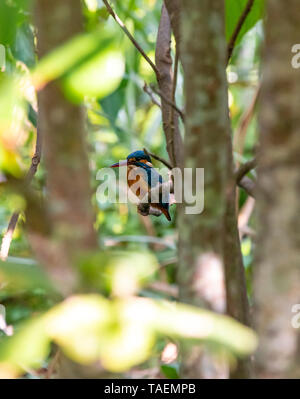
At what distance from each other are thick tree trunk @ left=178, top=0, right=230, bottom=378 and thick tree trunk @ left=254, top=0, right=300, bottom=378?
0.06 meters

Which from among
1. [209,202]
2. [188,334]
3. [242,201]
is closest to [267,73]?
[209,202]

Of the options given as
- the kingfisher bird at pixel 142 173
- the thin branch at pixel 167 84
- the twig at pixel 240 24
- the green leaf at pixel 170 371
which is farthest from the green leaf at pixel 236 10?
the kingfisher bird at pixel 142 173

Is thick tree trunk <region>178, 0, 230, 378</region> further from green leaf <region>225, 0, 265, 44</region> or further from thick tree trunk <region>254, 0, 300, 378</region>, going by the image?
green leaf <region>225, 0, 265, 44</region>

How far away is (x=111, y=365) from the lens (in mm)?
517

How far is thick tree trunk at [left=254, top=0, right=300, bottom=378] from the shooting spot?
2.55 feet

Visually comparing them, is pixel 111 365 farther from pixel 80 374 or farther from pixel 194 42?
pixel 194 42

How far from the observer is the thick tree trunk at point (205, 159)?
805mm

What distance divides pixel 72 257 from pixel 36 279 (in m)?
0.07

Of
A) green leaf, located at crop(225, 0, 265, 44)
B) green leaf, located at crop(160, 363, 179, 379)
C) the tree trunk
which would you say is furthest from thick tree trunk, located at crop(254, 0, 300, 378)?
green leaf, located at crop(160, 363, 179, 379)

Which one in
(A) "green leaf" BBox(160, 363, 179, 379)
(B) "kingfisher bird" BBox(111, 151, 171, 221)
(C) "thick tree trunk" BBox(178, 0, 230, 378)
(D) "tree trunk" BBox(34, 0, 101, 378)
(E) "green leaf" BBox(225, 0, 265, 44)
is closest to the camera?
(D) "tree trunk" BBox(34, 0, 101, 378)

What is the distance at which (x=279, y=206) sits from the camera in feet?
2.59

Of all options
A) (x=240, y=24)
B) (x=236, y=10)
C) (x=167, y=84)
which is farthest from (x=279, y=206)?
(x=167, y=84)

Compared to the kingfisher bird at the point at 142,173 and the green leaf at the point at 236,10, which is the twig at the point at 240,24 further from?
the kingfisher bird at the point at 142,173

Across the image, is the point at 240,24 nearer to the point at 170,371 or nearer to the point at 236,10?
the point at 236,10
